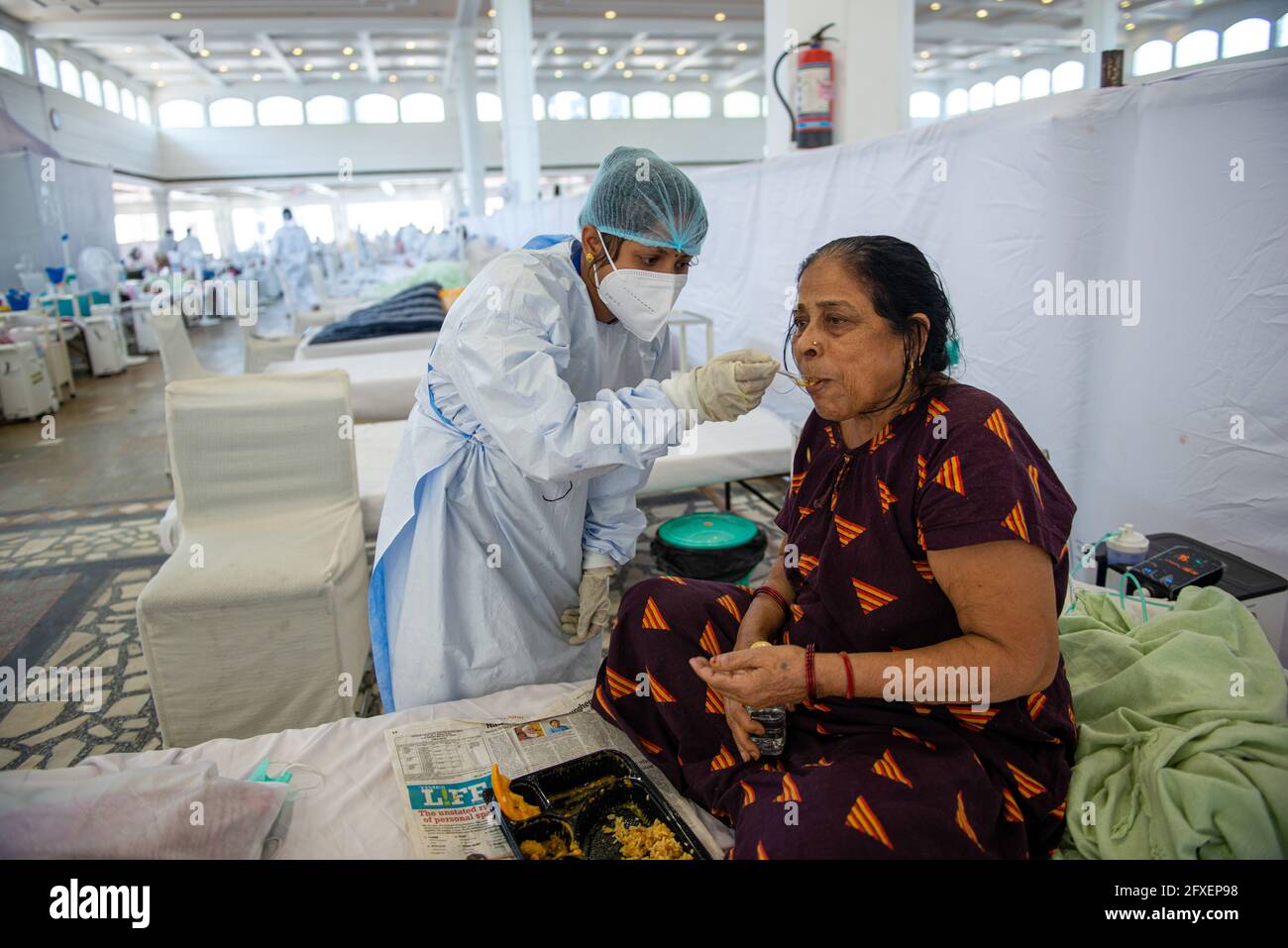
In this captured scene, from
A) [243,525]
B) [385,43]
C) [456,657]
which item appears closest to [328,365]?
[243,525]

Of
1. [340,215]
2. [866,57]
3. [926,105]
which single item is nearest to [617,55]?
[926,105]

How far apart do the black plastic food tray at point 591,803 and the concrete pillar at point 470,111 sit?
617 inches

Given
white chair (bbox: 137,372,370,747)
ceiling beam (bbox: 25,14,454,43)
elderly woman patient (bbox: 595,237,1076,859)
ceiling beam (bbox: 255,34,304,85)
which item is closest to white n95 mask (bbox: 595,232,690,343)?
elderly woman patient (bbox: 595,237,1076,859)

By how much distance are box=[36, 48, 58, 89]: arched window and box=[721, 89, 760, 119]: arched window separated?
1320 centimetres

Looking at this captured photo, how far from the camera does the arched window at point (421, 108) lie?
22375 millimetres

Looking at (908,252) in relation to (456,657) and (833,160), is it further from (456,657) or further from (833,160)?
(833,160)

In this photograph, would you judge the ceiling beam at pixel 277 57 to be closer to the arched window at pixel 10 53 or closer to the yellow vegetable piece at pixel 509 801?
the arched window at pixel 10 53

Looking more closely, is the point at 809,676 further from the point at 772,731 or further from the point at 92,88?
the point at 92,88

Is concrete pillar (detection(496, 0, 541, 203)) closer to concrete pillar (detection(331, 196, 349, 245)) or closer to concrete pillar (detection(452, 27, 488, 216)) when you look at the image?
concrete pillar (detection(452, 27, 488, 216))

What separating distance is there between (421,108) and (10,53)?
1027cm

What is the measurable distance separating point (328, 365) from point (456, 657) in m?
3.90

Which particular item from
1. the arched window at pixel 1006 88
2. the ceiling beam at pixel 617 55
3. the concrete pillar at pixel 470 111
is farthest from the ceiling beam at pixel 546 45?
the arched window at pixel 1006 88

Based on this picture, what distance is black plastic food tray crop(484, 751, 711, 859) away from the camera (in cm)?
135
